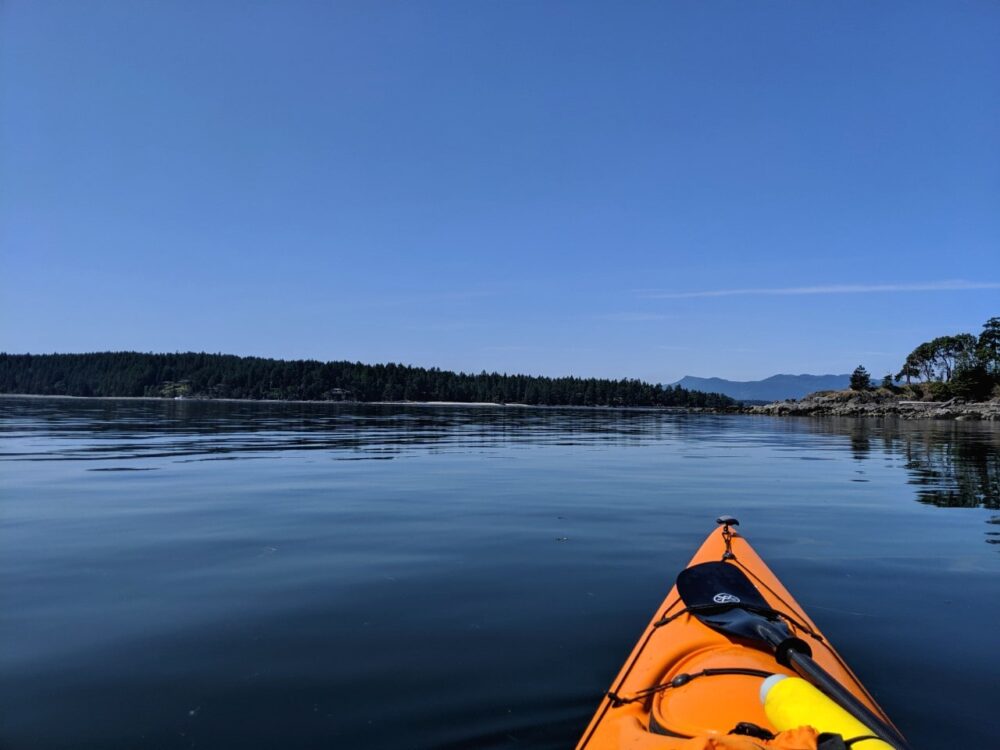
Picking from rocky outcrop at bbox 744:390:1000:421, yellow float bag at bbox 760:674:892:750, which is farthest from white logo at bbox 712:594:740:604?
rocky outcrop at bbox 744:390:1000:421

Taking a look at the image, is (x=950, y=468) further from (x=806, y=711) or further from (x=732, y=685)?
(x=806, y=711)

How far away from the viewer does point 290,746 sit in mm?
4305

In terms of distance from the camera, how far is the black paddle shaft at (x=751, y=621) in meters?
3.52

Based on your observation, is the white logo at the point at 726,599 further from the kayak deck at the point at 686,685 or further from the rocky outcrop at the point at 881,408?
the rocky outcrop at the point at 881,408

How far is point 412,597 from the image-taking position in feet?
24.6

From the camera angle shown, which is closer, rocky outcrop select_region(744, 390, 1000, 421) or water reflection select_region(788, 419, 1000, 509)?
water reflection select_region(788, 419, 1000, 509)

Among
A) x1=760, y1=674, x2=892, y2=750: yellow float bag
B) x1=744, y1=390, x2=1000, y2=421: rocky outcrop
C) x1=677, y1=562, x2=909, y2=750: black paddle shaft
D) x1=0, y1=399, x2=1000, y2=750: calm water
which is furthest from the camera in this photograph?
x1=744, y1=390, x2=1000, y2=421: rocky outcrop

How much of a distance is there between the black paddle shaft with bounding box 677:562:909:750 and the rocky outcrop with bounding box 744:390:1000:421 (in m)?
81.6

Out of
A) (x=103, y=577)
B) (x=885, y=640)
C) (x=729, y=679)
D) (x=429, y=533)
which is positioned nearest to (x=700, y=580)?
(x=729, y=679)

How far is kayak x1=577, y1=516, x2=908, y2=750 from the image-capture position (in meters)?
3.15

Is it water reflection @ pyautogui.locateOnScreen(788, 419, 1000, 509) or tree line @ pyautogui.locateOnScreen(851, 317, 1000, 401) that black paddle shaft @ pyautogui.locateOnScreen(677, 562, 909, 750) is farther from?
tree line @ pyautogui.locateOnScreen(851, 317, 1000, 401)

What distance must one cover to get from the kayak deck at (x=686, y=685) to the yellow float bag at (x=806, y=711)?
13cm

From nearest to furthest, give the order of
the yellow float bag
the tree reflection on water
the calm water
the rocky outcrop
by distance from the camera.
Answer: the yellow float bag
the calm water
the tree reflection on water
the rocky outcrop

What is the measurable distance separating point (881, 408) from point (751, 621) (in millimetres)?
99910
